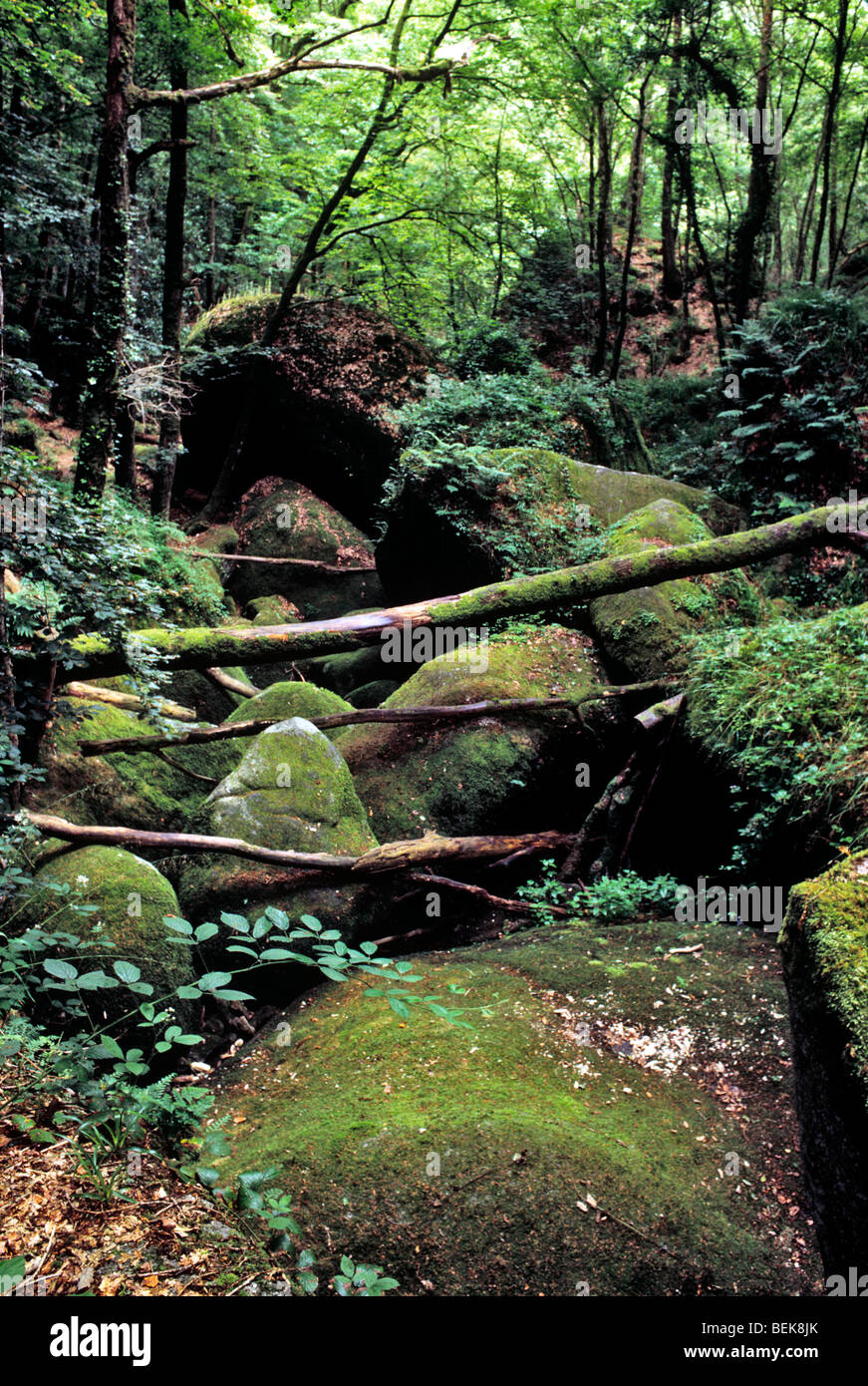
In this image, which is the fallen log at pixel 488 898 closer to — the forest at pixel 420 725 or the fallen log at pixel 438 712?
the forest at pixel 420 725

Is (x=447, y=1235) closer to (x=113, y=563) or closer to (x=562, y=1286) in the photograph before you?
(x=562, y=1286)

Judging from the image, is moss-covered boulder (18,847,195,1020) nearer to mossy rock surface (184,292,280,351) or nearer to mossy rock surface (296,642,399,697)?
mossy rock surface (296,642,399,697)

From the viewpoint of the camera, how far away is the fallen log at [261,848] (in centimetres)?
501

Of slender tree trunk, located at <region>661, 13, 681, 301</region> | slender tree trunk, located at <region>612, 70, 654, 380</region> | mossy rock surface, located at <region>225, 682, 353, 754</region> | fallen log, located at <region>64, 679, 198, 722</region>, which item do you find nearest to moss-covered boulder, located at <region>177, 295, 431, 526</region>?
slender tree trunk, located at <region>612, 70, 654, 380</region>

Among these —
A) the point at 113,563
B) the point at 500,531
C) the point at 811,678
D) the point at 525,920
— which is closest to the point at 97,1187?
the point at 113,563

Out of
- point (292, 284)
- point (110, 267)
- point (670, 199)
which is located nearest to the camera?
point (110, 267)

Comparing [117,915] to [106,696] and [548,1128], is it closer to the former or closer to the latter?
[106,696]

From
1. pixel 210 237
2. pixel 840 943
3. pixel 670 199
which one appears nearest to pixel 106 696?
pixel 840 943

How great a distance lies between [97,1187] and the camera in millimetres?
2039

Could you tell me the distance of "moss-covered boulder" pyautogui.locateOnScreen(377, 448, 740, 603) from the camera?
8852 millimetres

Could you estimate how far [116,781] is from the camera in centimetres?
624

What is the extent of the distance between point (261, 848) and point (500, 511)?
5506 mm

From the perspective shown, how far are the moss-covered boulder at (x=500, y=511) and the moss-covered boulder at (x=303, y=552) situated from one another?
118 inches

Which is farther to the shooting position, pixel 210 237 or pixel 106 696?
pixel 210 237
